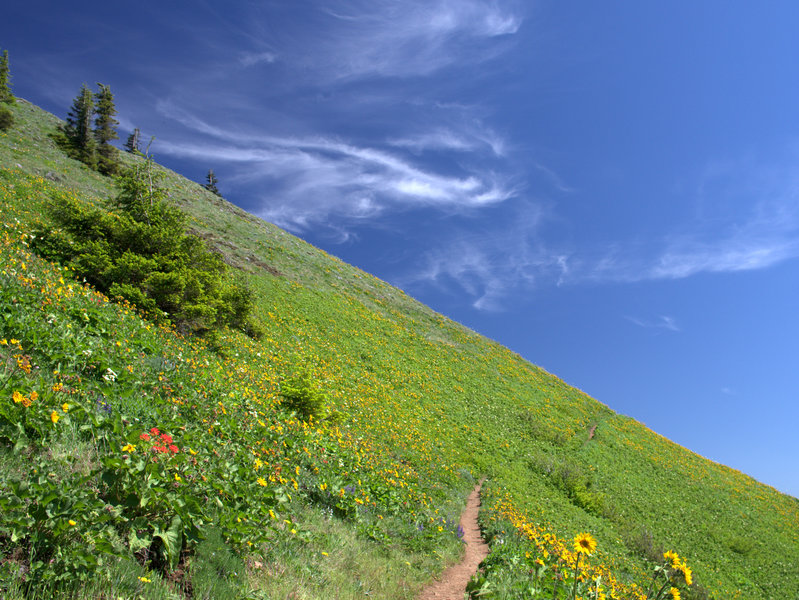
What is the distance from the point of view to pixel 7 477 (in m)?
3.69

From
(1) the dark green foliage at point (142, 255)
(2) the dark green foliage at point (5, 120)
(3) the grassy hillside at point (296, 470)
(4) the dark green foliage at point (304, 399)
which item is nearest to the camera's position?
(3) the grassy hillside at point (296, 470)

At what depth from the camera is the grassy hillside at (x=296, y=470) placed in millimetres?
3926

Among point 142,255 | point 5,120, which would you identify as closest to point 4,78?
point 5,120

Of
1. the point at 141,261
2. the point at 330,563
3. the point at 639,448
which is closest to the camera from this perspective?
the point at 330,563

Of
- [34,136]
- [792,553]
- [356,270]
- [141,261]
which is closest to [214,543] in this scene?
[141,261]

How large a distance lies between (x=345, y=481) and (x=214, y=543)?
5280 mm

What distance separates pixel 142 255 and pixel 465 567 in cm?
1386

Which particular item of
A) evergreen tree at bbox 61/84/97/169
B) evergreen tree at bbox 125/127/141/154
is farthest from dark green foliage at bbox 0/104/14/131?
evergreen tree at bbox 125/127/141/154

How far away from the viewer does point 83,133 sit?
147ft

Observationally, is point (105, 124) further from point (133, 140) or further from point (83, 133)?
point (133, 140)

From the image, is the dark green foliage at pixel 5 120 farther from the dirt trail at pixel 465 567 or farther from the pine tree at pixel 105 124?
the dirt trail at pixel 465 567

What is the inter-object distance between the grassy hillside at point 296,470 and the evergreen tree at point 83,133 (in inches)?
400

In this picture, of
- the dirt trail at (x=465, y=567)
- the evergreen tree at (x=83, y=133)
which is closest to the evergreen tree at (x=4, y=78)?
the evergreen tree at (x=83, y=133)

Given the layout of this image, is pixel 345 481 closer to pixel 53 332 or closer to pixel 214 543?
pixel 214 543
